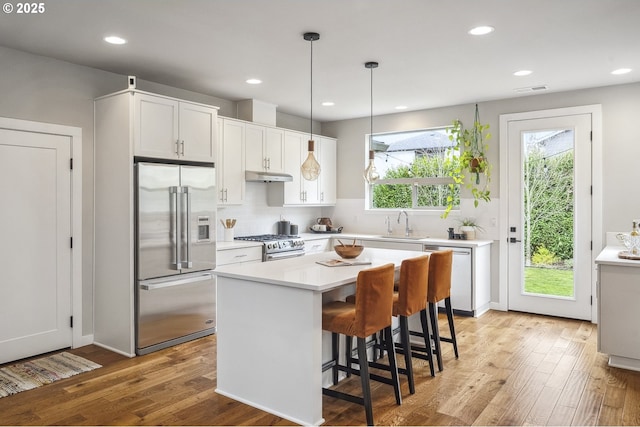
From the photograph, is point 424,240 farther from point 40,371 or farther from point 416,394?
point 40,371

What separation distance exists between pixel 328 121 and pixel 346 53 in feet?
10.7

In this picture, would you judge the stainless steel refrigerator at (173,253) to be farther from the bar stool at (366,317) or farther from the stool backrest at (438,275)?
the stool backrest at (438,275)

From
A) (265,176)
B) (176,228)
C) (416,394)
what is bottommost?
(416,394)

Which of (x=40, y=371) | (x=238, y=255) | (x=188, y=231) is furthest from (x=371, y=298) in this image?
(x=40, y=371)

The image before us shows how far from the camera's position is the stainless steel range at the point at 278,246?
5.14 m

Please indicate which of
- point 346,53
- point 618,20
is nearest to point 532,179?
point 618,20

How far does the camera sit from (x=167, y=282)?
13.7 ft

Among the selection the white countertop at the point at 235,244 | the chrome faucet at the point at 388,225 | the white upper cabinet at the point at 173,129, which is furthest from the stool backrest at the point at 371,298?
the chrome faucet at the point at 388,225

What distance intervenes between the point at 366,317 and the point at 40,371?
2751 millimetres

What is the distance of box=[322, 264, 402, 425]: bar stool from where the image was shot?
2.69 meters

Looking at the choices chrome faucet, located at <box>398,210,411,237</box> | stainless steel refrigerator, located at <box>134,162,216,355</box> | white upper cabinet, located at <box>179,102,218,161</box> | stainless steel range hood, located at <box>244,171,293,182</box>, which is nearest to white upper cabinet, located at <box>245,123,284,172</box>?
stainless steel range hood, located at <box>244,171,293,182</box>

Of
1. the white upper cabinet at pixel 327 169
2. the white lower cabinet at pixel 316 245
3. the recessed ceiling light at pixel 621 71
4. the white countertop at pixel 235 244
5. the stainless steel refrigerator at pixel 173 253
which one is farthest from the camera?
the white upper cabinet at pixel 327 169

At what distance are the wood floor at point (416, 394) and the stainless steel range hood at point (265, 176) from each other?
2097mm

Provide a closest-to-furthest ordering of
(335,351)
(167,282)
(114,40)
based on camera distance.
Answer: (335,351)
(114,40)
(167,282)
